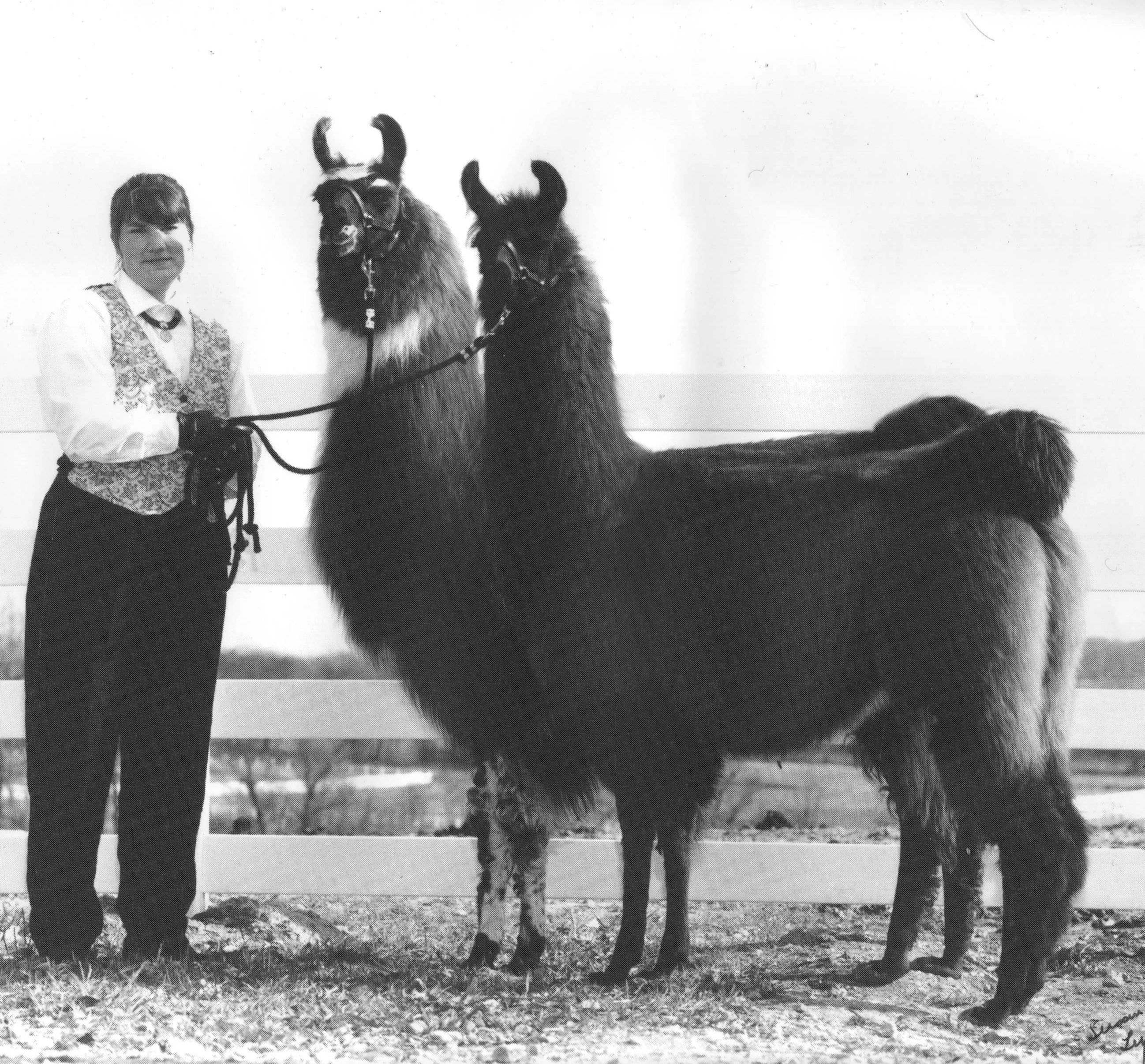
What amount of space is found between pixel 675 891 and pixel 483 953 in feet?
2.22

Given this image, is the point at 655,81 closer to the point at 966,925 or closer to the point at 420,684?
the point at 420,684

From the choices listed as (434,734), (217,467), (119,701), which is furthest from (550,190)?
(119,701)

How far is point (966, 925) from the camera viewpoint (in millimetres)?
3674

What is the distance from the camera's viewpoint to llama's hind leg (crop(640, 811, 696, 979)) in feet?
11.4

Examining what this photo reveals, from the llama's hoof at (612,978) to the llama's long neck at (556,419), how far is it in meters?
1.32

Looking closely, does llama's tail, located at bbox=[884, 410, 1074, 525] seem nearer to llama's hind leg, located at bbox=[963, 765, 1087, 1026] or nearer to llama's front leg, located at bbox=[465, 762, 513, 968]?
llama's hind leg, located at bbox=[963, 765, 1087, 1026]

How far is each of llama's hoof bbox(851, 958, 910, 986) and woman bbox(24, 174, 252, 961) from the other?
2.11 metres

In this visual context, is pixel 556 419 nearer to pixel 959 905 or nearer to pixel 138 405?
pixel 138 405

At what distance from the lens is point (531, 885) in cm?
371

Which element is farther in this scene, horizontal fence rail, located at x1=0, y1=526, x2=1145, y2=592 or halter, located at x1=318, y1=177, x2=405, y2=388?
horizontal fence rail, located at x1=0, y1=526, x2=1145, y2=592

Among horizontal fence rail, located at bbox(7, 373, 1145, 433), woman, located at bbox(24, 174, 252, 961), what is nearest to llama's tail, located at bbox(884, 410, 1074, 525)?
horizontal fence rail, located at bbox(7, 373, 1145, 433)

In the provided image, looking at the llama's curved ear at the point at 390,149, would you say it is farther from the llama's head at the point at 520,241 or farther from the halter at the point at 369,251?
the llama's head at the point at 520,241

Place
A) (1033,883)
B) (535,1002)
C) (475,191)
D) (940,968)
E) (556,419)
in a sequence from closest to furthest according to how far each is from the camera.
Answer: (1033,883)
(535,1002)
(556,419)
(475,191)
(940,968)

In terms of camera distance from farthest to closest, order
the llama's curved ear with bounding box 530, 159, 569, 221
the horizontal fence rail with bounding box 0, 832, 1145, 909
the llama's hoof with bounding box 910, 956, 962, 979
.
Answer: the horizontal fence rail with bounding box 0, 832, 1145, 909 < the llama's hoof with bounding box 910, 956, 962, 979 < the llama's curved ear with bounding box 530, 159, 569, 221
